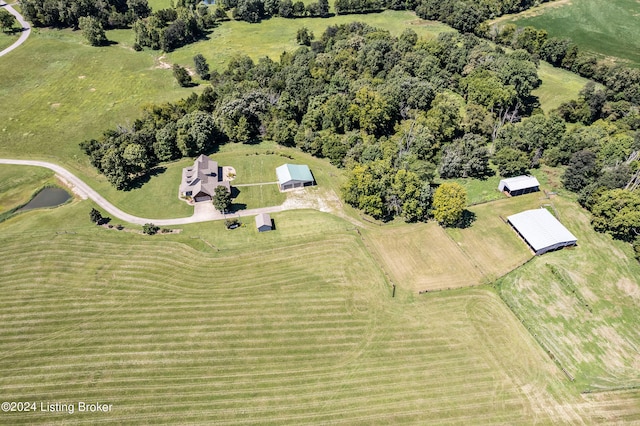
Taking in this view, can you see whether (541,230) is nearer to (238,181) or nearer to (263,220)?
(263,220)

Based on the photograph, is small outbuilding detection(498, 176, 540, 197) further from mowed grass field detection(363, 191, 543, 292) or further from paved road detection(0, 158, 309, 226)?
paved road detection(0, 158, 309, 226)

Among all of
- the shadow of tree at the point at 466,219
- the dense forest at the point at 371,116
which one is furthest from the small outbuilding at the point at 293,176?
the shadow of tree at the point at 466,219

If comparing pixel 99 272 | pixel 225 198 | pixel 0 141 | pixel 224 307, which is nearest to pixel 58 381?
pixel 99 272

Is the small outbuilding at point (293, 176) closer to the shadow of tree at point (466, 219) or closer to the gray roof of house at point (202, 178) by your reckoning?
the gray roof of house at point (202, 178)

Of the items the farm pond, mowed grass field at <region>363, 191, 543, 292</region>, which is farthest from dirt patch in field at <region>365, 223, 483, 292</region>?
the farm pond

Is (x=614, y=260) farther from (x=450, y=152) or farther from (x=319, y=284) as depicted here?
(x=319, y=284)

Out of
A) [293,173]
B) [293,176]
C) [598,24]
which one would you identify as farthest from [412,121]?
[598,24]
